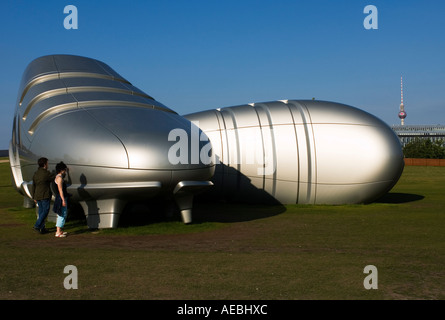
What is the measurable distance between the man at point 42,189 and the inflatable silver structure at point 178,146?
0.23 meters

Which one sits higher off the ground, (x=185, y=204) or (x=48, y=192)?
(x=48, y=192)

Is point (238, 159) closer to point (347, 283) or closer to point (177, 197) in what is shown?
point (177, 197)

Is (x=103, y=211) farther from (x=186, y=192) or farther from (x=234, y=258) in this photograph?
(x=234, y=258)

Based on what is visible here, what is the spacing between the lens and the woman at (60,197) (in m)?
10.3

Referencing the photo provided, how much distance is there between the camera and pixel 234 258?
854 cm

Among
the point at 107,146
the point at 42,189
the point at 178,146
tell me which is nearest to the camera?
the point at 107,146

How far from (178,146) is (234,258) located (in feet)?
10.9

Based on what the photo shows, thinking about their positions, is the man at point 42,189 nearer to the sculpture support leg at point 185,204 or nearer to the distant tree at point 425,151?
the sculpture support leg at point 185,204

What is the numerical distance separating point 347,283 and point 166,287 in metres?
2.56

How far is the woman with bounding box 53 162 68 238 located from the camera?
1030cm

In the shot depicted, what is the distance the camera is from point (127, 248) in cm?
939

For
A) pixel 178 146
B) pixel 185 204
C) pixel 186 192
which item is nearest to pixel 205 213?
pixel 185 204
